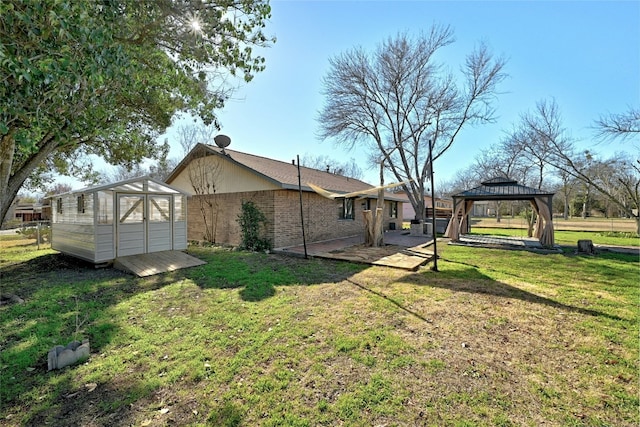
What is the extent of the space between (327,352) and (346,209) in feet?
38.0

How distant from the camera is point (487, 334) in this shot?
368cm

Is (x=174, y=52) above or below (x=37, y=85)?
above

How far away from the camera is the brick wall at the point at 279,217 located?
10.5 m

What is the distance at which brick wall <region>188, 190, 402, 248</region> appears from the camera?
34.3 ft

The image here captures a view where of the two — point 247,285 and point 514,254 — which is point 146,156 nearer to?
point 247,285

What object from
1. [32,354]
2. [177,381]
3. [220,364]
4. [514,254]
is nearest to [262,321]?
[220,364]

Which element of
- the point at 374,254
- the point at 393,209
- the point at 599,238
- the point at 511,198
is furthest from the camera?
the point at 393,209

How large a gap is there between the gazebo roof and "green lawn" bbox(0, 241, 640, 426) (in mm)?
6305

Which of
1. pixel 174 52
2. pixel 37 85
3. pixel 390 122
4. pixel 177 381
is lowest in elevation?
pixel 177 381

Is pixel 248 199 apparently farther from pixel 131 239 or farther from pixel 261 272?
pixel 261 272

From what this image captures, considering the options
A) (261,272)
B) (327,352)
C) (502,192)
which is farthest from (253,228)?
(502,192)

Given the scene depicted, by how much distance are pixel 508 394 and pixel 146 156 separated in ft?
44.7

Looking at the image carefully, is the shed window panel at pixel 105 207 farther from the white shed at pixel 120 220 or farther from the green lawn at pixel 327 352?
the green lawn at pixel 327 352

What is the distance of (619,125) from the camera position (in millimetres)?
12461
